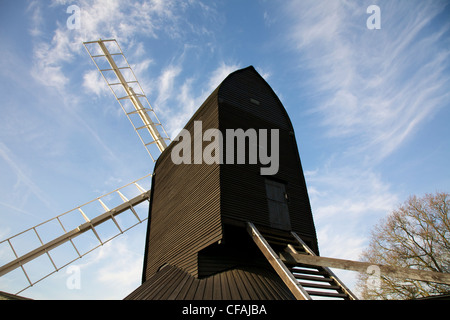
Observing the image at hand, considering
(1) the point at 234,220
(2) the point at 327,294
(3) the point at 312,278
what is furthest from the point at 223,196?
(2) the point at 327,294

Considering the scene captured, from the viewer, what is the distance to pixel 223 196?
9.87 metres

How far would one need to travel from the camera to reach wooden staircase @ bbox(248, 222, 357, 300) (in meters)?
7.35

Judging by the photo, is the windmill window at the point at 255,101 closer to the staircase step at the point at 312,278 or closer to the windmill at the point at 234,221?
the windmill at the point at 234,221

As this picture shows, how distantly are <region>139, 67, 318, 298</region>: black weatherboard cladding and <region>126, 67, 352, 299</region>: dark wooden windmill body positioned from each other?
4 centimetres

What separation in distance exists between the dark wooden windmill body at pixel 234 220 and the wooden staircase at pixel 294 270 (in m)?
0.03

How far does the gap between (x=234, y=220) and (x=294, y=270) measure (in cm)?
249

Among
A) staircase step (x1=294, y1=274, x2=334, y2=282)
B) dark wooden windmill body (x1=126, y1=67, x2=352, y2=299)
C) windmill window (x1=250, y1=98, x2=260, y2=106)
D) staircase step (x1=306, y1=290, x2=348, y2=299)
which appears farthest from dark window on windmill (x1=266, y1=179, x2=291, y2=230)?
windmill window (x1=250, y1=98, x2=260, y2=106)

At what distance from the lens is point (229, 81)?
13375 millimetres

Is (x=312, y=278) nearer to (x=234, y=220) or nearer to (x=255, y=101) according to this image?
(x=234, y=220)

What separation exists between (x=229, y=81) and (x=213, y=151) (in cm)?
408

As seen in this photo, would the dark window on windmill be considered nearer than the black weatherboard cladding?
No

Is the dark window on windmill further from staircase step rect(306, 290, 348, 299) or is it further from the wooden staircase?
staircase step rect(306, 290, 348, 299)
